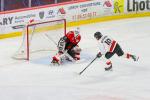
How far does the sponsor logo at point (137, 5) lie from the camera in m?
19.2

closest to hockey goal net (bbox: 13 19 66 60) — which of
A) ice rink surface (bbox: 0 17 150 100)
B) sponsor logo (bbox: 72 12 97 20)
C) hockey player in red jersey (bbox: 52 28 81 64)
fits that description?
ice rink surface (bbox: 0 17 150 100)

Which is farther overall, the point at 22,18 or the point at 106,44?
the point at 22,18

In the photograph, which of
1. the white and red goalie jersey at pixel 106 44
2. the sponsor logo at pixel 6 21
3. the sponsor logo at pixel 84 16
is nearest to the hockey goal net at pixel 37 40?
the sponsor logo at pixel 6 21

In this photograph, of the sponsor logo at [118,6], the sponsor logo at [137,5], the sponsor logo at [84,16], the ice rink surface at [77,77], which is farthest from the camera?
the sponsor logo at [137,5]

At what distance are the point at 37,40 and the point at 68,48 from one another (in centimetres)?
111

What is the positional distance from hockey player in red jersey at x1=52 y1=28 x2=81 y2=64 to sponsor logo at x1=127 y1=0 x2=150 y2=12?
235 inches

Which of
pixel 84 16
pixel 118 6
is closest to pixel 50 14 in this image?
pixel 84 16

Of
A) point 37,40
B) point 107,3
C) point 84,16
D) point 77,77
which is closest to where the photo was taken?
point 77,77

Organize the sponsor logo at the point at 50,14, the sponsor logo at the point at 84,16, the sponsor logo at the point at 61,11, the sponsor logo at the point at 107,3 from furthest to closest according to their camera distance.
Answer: the sponsor logo at the point at 107,3
the sponsor logo at the point at 84,16
the sponsor logo at the point at 61,11
the sponsor logo at the point at 50,14

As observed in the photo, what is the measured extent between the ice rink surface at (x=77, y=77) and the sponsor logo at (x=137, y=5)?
10.9ft

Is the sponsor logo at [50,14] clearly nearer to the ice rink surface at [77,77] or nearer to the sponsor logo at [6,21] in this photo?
the sponsor logo at [6,21]

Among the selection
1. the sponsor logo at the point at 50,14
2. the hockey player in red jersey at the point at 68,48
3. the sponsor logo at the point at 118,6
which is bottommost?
the hockey player in red jersey at the point at 68,48

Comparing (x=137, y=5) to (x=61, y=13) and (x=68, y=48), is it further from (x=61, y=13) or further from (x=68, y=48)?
(x=68, y=48)

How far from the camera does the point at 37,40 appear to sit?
14359mm
